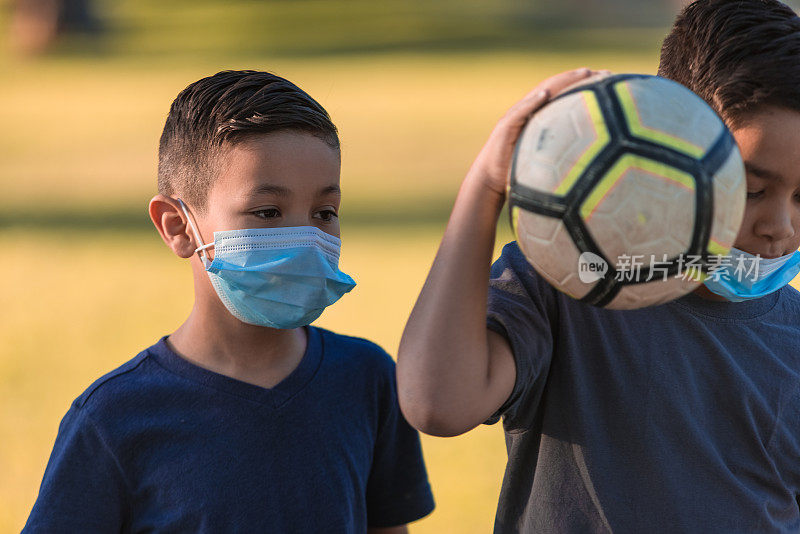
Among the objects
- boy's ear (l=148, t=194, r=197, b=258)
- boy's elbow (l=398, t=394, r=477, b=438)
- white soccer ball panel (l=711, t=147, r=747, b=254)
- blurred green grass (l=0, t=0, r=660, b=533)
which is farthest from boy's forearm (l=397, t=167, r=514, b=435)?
blurred green grass (l=0, t=0, r=660, b=533)

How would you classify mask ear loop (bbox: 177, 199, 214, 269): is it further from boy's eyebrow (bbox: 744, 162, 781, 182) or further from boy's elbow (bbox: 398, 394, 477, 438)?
boy's eyebrow (bbox: 744, 162, 781, 182)

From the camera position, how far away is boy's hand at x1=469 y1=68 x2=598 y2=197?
5.75 feet

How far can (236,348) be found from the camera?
8.14 feet

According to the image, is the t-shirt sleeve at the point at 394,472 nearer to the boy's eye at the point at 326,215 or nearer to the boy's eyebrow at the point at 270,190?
the boy's eye at the point at 326,215

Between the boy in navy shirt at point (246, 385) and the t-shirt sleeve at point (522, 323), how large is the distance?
0.58m

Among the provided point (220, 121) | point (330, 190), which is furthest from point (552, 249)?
point (220, 121)

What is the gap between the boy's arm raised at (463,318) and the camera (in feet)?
5.76

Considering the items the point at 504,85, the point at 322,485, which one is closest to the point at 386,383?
the point at 322,485

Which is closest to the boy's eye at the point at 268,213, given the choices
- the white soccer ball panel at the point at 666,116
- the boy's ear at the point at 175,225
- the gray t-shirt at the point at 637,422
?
the boy's ear at the point at 175,225

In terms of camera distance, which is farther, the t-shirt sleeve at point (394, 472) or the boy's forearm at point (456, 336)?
the t-shirt sleeve at point (394, 472)

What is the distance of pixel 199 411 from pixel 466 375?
2.87ft

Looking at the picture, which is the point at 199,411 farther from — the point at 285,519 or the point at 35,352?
the point at 35,352

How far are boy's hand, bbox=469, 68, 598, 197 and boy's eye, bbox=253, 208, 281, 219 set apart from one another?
0.77m

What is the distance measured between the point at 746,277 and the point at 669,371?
0.96 ft
